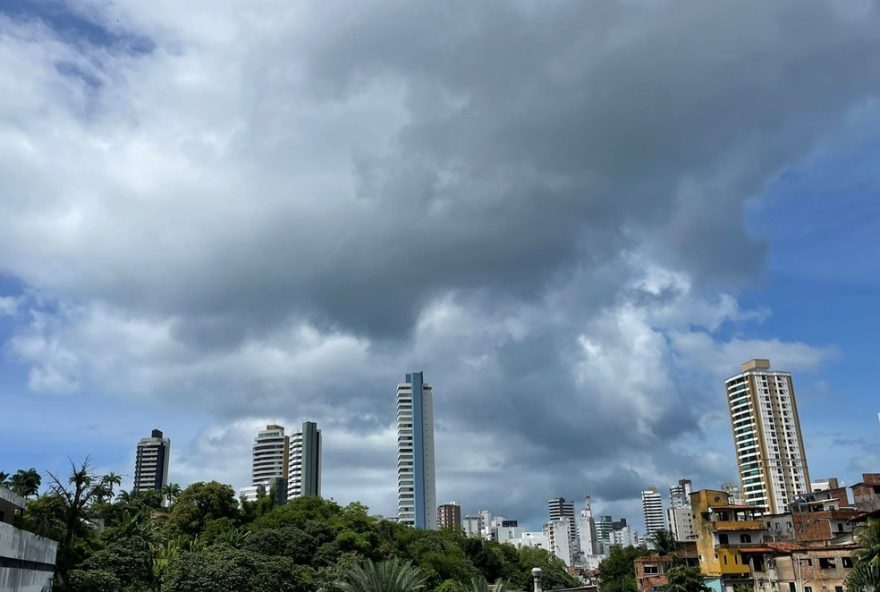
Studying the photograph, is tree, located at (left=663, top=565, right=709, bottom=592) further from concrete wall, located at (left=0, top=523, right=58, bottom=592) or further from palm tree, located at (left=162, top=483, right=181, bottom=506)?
palm tree, located at (left=162, top=483, right=181, bottom=506)

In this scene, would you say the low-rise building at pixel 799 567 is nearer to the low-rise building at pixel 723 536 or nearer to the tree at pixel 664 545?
the low-rise building at pixel 723 536

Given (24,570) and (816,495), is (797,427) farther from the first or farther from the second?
(24,570)

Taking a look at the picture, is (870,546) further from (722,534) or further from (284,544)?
(284,544)

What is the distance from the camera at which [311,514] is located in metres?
96.6

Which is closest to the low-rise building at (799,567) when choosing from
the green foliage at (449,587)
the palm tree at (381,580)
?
the green foliage at (449,587)

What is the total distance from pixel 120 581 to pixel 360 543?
32.9m

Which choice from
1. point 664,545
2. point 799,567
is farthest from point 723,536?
point 664,545

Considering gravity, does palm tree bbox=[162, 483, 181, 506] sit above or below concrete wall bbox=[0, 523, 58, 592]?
above

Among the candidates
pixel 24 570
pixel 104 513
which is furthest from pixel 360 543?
pixel 24 570

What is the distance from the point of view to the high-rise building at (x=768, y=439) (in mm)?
167750

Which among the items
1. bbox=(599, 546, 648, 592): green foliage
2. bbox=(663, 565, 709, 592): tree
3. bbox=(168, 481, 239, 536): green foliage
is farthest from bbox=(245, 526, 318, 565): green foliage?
bbox=(599, 546, 648, 592): green foliage

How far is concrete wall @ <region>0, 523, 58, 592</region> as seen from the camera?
36.2m

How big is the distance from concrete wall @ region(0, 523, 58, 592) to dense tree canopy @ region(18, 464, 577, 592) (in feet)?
13.1

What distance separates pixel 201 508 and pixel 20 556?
191 feet
